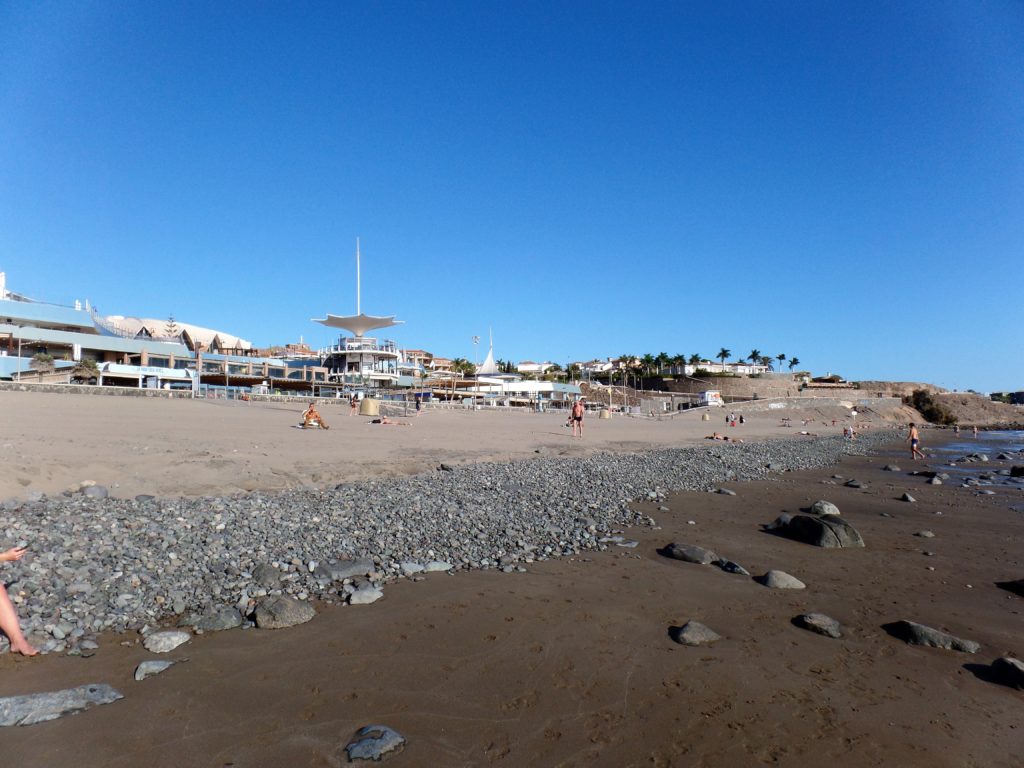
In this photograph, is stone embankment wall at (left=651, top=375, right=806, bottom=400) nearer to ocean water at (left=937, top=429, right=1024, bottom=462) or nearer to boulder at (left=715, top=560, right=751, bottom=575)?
ocean water at (left=937, top=429, right=1024, bottom=462)

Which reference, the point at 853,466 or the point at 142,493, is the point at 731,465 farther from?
the point at 142,493

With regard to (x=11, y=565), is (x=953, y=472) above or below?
below

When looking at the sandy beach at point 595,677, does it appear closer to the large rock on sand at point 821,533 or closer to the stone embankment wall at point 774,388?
the large rock on sand at point 821,533

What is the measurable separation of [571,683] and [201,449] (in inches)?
465

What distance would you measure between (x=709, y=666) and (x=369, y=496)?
6669 mm

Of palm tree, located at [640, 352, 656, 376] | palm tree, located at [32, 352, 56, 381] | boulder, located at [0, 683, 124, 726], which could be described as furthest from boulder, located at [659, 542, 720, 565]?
palm tree, located at [640, 352, 656, 376]

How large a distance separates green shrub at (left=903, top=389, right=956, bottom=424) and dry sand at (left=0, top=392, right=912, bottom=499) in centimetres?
9293

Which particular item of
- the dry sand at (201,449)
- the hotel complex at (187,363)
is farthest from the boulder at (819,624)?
the hotel complex at (187,363)

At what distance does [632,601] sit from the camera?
567cm

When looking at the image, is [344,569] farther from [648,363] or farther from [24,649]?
[648,363]

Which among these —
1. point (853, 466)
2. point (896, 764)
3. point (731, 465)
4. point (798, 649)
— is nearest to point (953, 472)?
point (853, 466)

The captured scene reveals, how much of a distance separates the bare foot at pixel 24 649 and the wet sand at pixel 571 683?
63 mm

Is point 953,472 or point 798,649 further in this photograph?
point 953,472

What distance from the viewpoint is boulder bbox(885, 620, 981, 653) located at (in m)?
4.75
